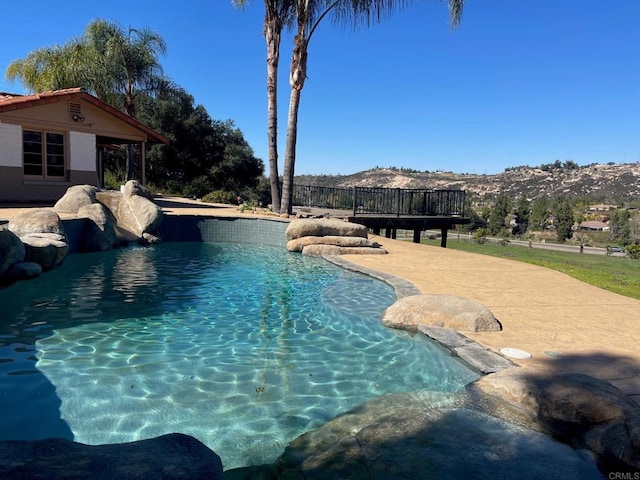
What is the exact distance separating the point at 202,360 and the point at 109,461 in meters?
2.77

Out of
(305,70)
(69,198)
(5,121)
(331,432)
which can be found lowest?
(331,432)

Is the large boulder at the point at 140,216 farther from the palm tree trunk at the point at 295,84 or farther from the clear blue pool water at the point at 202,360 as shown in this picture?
the palm tree trunk at the point at 295,84

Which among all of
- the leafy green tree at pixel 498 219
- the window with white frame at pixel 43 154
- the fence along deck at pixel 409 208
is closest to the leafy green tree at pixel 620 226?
the leafy green tree at pixel 498 219

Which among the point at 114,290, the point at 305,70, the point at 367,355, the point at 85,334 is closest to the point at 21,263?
the point at 114,290

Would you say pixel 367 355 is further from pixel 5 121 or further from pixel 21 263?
pixel 5 121

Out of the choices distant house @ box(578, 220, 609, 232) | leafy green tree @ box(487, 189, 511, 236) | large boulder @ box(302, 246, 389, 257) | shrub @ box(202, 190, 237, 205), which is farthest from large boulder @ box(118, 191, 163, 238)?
distant house @ box(578, 220, 609, 232)

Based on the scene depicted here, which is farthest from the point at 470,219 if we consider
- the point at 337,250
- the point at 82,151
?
the point at 82,151

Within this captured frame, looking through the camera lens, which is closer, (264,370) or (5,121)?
(264,370)

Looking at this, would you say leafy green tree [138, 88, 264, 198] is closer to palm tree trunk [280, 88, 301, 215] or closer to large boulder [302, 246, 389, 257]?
palm tree trunk [280, 88, 301, 215]

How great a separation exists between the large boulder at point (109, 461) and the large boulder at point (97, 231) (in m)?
10.3

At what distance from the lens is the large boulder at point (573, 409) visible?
9.69ft

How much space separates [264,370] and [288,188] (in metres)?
12.7

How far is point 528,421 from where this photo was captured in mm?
3439

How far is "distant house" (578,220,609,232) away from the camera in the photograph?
3273 inches
